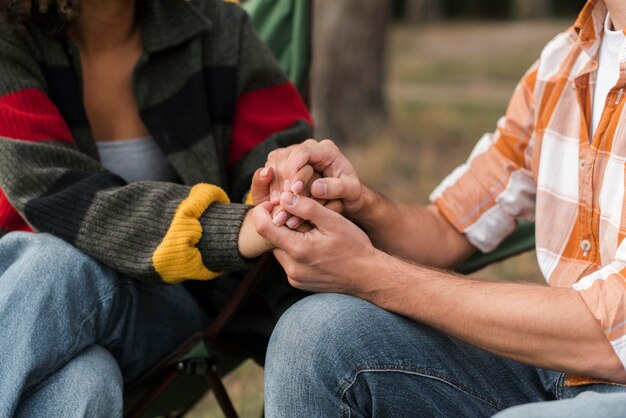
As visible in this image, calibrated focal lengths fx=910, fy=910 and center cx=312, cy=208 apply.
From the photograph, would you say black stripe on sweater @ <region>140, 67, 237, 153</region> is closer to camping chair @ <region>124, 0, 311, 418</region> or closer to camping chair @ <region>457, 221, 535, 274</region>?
camping chair @ <region>124, 0, 311, 418</region>

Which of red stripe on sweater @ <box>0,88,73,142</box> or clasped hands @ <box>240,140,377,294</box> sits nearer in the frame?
clasped hands @ <box>240,140,377,294</box>

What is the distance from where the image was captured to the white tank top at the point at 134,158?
217cm

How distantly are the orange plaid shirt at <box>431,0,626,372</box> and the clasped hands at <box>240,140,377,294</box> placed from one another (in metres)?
0.39

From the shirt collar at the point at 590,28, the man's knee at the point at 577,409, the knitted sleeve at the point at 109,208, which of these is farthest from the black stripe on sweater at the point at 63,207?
the shirt collar at the point at 590,28

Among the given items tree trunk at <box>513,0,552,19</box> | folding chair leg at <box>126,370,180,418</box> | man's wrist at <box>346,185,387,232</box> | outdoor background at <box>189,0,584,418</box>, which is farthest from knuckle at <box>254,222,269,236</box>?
tree trunk at <box>513,0,552,19</box>

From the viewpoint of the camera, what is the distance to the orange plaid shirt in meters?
1.72

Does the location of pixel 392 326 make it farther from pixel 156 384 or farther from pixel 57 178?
pixel 57 178

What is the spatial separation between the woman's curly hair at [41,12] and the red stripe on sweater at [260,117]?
46 cm

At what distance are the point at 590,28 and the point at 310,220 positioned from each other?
708 millimetres

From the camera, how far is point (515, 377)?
69.6 inches

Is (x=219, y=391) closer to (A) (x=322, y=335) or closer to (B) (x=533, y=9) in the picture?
(A) (x=322, y=335)

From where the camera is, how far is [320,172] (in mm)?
1958

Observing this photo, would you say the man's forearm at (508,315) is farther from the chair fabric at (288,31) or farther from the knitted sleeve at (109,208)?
the chair fabric at (288,31)

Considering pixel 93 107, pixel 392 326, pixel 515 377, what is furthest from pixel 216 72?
pixel 515 377
